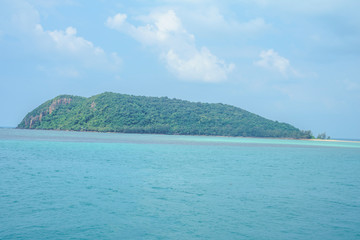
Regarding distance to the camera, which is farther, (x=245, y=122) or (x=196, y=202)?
(x=245, y=122)

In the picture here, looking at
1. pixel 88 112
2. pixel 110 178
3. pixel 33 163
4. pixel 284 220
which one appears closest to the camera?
pixel 284 220

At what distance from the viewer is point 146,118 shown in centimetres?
9575

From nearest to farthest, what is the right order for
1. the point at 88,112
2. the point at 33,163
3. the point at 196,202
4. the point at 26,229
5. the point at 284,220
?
1. the point at 26,229
2. the point at 284,220
3. the point at 196,202
4. the point at 33,163
5. the point at 88,112

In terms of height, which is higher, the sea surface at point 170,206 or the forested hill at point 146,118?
the forested hill at point 146,118

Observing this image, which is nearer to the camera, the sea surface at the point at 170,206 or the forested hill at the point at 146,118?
the sea surface at the point at 170,206

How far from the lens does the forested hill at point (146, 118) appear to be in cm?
9181

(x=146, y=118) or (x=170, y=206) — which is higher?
(x=146, y=118)

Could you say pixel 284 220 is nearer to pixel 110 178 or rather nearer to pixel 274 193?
pixel 274 193

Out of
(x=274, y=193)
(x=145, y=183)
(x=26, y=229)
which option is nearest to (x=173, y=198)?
(x=145, y=183)

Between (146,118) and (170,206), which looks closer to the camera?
(170,206)

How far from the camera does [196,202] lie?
9781mm

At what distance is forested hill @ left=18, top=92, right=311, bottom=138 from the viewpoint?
91812 millimetres

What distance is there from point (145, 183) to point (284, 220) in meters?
5.77

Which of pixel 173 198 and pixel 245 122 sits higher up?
pixel 245 122
